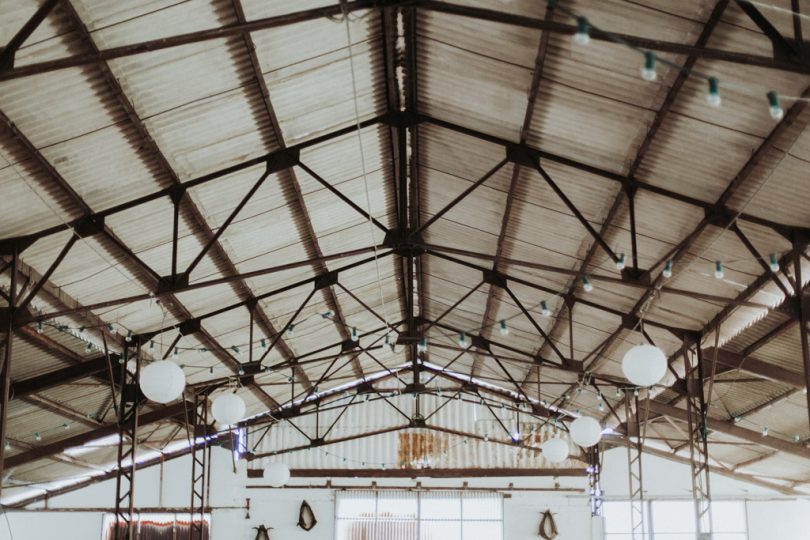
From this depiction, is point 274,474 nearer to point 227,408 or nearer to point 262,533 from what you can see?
point 262,533

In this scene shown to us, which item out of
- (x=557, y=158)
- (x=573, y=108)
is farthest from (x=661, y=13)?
(x=557, y=158)

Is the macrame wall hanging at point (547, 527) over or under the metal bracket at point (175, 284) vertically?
under

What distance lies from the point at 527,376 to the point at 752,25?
12844mm

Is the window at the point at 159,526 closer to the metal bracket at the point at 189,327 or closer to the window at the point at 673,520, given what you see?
the metal bracket at the point at 189,327

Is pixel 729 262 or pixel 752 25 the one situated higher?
pixel 752 25

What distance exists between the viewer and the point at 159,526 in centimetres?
1994

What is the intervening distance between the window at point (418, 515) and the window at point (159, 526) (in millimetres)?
3498

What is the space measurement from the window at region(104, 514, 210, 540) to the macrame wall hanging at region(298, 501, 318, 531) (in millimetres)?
2235

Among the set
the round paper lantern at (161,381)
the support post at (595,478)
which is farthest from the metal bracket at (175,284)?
the support post at (595,478)

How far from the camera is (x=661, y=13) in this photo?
5770 mm

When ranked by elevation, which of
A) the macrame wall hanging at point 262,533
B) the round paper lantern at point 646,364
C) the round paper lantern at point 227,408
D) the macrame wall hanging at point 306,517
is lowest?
the macrame wall hanging at point 262,533

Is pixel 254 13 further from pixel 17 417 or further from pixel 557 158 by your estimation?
pixel 17 417

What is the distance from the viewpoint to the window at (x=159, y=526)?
19812 millimetres

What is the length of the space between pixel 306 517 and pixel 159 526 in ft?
11.6
